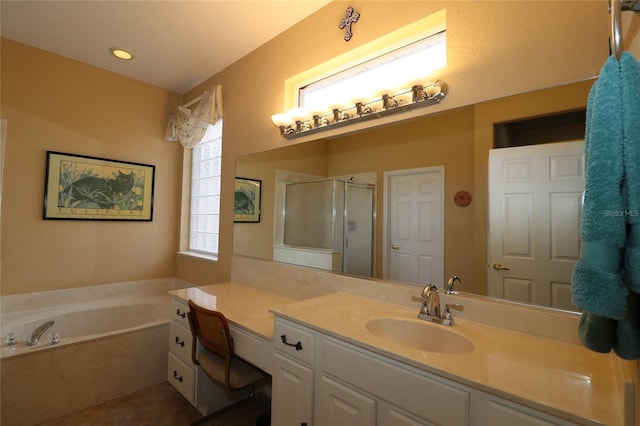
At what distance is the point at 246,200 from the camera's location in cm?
244

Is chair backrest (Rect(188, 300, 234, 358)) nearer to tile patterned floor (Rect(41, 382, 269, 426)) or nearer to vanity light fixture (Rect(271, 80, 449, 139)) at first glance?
tile patterned floor (Rect(41, 382, 269, 426))

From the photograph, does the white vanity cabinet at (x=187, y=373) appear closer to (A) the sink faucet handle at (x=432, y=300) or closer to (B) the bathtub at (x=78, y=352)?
(B) the bathtub at (x=78, y=352)

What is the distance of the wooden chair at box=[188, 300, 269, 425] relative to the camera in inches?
61.2

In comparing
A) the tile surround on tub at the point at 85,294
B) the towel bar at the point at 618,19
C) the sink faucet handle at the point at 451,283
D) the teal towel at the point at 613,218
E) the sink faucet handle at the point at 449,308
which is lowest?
the tile surround on tub at the point at 85,294

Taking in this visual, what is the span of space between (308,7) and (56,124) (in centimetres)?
236

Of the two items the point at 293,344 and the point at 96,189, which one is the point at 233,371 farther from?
the point at 96,189

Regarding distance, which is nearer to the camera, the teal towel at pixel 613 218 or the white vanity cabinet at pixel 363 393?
the teal towel at pixel 613 218

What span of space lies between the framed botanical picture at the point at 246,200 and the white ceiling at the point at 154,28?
1.10 meters

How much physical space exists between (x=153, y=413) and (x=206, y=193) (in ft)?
6.23

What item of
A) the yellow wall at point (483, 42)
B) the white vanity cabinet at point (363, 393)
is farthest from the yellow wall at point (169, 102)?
the white vanity cabinet at point (363, 393)

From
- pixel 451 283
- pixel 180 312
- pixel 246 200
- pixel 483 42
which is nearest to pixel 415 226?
pixel 451 283

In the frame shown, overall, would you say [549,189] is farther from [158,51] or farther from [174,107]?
[174,107]

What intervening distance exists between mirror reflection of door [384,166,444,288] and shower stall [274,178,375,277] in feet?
0.37

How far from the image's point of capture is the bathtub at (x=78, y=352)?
1.85 m
